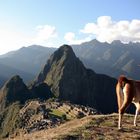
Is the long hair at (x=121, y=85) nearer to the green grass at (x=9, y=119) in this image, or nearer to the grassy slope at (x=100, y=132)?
the grassy slope at (x=100, y=132)

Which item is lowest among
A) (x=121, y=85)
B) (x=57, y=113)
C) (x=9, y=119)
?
(x=9, y=119)

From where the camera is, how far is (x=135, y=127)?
16703mm

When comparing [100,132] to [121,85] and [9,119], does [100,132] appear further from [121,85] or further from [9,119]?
[9,119]

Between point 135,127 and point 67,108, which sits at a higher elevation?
point 135,127

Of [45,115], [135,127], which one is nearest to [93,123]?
[135,127]

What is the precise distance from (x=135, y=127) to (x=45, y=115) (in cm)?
10576

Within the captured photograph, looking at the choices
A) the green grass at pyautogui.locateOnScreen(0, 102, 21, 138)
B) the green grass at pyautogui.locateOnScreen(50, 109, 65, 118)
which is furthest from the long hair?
the green grass at pyautogui.locateOnScreen(0, 102, 21, 138)

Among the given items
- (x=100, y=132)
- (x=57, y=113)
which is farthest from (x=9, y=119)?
(x=100, y=132)

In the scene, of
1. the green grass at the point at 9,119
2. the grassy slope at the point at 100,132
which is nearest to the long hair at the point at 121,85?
the grassy slope at the point at 100,132

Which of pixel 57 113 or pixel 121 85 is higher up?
pixel 121 85

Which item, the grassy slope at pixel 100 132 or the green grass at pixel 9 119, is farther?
the green grass at pixel 9 119

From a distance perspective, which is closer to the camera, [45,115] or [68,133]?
[68,133]

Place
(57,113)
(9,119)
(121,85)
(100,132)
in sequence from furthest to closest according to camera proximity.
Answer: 1. (9,119)
2. (57,113)
3. (100,132)
4. (121,85)

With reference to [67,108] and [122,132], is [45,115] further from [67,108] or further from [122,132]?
[122,132]
